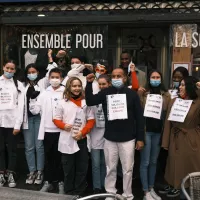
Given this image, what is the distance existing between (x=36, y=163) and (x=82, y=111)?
155 centimetres

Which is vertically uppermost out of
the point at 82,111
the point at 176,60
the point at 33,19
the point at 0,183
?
the point at 33,19

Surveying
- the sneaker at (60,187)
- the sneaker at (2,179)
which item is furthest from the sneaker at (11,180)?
the sneaker at (60,187)

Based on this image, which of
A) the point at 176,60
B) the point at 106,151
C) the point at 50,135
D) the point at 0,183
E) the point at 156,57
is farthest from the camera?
the point at 156,57

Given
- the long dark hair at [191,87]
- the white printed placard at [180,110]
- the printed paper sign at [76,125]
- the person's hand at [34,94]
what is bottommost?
the printed paper sign at [76,125]

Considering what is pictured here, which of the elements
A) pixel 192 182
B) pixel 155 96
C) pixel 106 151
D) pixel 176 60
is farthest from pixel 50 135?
pixel 176 60

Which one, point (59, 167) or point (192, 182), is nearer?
point (192, 182)

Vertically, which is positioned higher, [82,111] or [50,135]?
[82,111]

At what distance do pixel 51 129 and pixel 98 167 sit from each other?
0.86 metres

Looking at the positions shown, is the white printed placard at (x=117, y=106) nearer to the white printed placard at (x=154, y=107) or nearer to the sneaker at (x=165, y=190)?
the white printed placard at (x=154, y=107)

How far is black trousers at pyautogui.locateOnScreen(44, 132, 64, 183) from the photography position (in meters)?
5.37

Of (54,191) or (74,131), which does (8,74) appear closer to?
(74,131)

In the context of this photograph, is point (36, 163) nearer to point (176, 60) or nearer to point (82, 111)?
point (82, 111)

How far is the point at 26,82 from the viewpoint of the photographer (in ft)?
19.5

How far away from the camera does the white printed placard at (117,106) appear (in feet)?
15.7
